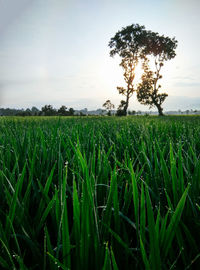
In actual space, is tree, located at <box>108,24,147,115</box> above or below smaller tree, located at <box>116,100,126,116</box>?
above

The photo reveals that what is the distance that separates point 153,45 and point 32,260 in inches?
1518

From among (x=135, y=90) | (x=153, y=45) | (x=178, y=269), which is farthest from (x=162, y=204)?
(x=153, y=45)

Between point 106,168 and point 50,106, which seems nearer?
point 106,168

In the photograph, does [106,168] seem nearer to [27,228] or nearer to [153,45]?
[27,228]

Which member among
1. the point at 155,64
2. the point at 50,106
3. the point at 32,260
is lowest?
the point at 32,260

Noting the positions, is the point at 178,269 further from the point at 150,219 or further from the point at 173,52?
the point at 173,52

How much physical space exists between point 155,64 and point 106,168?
125ft

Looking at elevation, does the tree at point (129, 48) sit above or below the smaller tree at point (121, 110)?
above

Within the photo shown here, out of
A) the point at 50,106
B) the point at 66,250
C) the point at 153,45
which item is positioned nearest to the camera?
the point at 66,250

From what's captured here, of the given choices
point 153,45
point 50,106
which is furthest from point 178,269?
point 50,106

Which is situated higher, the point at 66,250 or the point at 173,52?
the point at 173,52

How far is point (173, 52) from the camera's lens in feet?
113

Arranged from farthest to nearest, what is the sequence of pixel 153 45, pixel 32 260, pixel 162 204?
pixel 153 45 < pixel 162 204 < pixel 32 260

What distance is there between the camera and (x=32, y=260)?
1.63 ft
